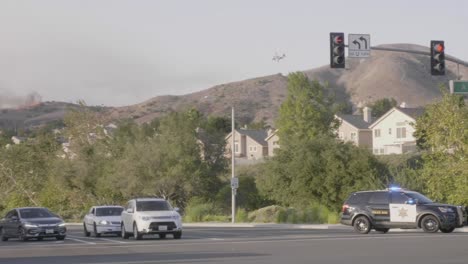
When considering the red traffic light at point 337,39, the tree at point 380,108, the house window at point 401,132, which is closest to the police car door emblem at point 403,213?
the red traffic light at point 337,39

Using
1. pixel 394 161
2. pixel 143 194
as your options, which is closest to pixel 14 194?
pixel 143 194

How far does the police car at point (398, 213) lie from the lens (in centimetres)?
3525

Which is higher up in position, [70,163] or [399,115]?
[399,115]

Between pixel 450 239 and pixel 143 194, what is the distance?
44478 millimetres

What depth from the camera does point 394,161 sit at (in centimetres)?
7675

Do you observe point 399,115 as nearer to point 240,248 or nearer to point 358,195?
point 358,195

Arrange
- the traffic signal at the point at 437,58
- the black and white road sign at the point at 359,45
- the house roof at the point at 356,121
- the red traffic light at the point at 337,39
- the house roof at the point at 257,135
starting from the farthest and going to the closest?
the house roof at the point at 257,135 → the house roof at the point at 356,121 → the traffic signal at the point at 437,58 → the black and white road sign at the point at 359,45 → the red traffic light at the point at 337,39

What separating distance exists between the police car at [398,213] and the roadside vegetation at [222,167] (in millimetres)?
10339

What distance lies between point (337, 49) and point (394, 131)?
82.3 m

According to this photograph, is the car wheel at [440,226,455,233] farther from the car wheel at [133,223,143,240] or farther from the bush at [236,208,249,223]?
the bush at [236,208,249,223]

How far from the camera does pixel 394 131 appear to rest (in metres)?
111

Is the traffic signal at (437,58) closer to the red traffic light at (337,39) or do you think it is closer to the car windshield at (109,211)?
the red traffic light at (337,39)

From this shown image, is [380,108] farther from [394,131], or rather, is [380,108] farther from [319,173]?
[319,173]

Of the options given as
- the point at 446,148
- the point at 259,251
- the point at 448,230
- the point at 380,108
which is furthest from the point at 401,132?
the point at 259,251
